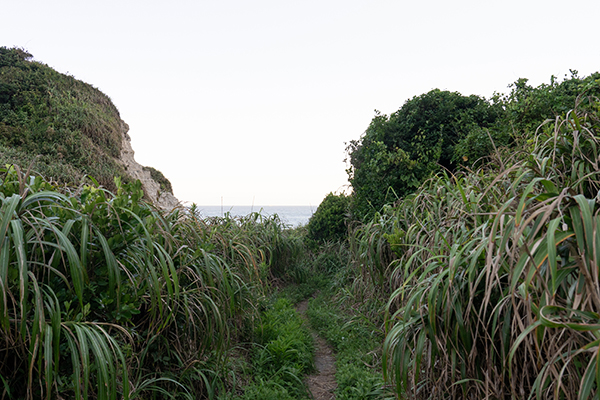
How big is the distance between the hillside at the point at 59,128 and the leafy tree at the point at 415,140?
5047 millimetres

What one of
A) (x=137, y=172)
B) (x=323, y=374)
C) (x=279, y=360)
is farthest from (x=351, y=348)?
(x=137, y=172)

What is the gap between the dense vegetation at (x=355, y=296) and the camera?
1.27 metres

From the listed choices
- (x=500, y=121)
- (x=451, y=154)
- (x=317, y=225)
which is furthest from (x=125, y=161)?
(x=500, y=121)

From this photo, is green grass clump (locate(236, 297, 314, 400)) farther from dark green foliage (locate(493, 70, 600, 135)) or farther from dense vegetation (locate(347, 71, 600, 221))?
dark green foliage (locate(493, 70, 600, 135))

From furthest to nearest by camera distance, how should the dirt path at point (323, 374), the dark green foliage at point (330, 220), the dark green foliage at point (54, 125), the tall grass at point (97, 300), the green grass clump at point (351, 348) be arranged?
1. the dark green foliage at point (54, 125)
2. the dark green foliage at point (330, 220)
3. the dirt path at point (323, 374)
4. the green grass clump at point (351, 348)
5. the tall grass at point (97, 300)

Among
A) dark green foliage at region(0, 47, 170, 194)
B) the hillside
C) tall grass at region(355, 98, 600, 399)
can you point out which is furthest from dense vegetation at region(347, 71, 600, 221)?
dark green foliage at region(0, 47, 170, 194)

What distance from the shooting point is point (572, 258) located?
123 centimetres

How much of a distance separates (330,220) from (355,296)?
364 cm

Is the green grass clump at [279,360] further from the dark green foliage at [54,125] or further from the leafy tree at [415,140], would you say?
the dark green foliage at [54,125]

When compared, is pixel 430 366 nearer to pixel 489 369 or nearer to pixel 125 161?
pixel 489 369

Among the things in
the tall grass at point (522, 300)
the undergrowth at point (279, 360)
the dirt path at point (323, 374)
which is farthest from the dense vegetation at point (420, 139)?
the tall grass at point (522, 300)

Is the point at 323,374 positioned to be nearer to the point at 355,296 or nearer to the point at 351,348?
the point at 351,348

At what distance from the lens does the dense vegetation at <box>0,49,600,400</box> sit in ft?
4.17

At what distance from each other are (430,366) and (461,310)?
388 mm
